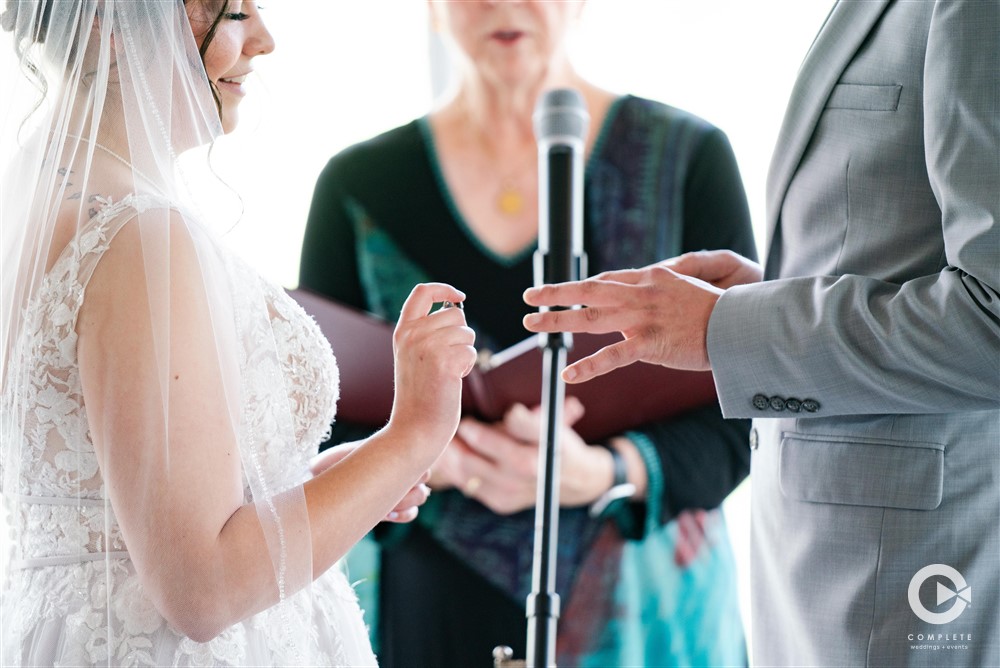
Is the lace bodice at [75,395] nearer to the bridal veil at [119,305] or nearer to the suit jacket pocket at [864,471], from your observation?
the bridal veil at [119,305]

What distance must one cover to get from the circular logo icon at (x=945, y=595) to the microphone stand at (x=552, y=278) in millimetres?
542

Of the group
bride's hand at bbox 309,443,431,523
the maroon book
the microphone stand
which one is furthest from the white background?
bride's hand at bbox 309,443,431,523

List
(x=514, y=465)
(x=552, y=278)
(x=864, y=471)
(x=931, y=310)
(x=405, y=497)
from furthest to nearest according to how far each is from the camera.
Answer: (x=514, y=465) < (x=552, y=278) < (x=405, y=497) < (x=864, y=471) < (x=931, y=310)

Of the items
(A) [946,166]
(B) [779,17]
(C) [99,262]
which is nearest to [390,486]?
(C) [99,262]

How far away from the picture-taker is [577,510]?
1.95m

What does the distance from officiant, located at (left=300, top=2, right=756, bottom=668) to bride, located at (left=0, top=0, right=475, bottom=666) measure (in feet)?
2.14

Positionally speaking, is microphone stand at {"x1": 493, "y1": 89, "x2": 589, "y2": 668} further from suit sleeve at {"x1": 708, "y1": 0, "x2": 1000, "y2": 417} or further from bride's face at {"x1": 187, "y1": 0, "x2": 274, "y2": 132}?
bride's face at {"x1": 187, "y1": 0, "x2": 274, "y2": 132}

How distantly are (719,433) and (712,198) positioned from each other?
1.64 ft

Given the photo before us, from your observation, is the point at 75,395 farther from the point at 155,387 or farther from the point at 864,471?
the point at 864,471

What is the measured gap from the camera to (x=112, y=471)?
3.32 ft

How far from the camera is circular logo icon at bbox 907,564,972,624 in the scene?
3.98ft

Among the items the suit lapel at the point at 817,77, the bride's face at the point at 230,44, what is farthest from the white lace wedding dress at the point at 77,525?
the suit lapel at the point at 817,77

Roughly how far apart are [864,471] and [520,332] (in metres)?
0.86

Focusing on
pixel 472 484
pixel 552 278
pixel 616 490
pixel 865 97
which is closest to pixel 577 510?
pixel 616 490
